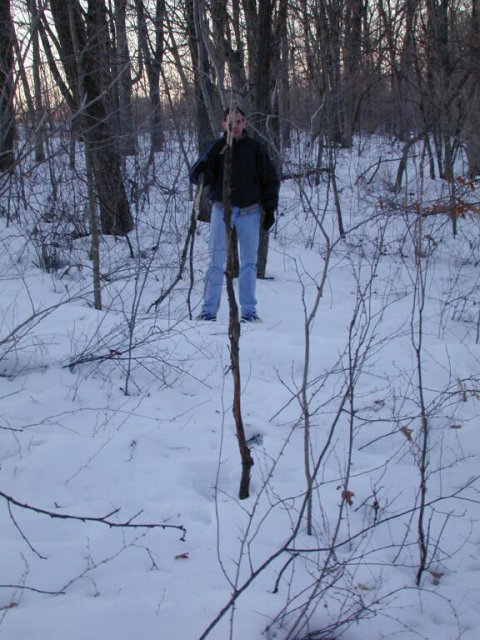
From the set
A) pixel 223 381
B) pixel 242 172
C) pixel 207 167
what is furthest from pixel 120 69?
pixel 223 381

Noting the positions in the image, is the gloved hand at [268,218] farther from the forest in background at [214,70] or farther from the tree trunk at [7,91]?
the tree trunk at [7,91]

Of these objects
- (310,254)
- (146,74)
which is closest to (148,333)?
(310,254)

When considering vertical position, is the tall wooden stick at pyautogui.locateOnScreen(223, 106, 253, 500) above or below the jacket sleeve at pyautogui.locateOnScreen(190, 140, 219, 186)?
below

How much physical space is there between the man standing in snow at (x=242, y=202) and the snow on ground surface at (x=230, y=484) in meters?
0.52

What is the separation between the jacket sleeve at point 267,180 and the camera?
4551 millimetres

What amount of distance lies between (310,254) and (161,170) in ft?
11.1

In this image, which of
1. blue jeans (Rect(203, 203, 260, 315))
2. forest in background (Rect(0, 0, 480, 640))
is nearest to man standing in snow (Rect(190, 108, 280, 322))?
blue jeans (Rect(203, 203, 260, 315))

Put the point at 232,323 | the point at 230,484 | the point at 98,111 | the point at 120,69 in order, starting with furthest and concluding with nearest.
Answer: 1. the point at 98,111
2. the point at 120,69
3. the point at 230,484
4. the point at 232,323

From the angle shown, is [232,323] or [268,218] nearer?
[232,323]

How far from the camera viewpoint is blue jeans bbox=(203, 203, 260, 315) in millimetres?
4547

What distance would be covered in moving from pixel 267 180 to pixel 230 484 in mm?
2889

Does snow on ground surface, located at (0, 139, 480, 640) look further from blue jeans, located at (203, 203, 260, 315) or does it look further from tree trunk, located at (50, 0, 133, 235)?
tree trunk, located at (50, 0, 133, 235)

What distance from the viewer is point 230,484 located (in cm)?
244

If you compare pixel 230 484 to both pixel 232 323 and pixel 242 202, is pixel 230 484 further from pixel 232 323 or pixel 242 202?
pixel 242 202
